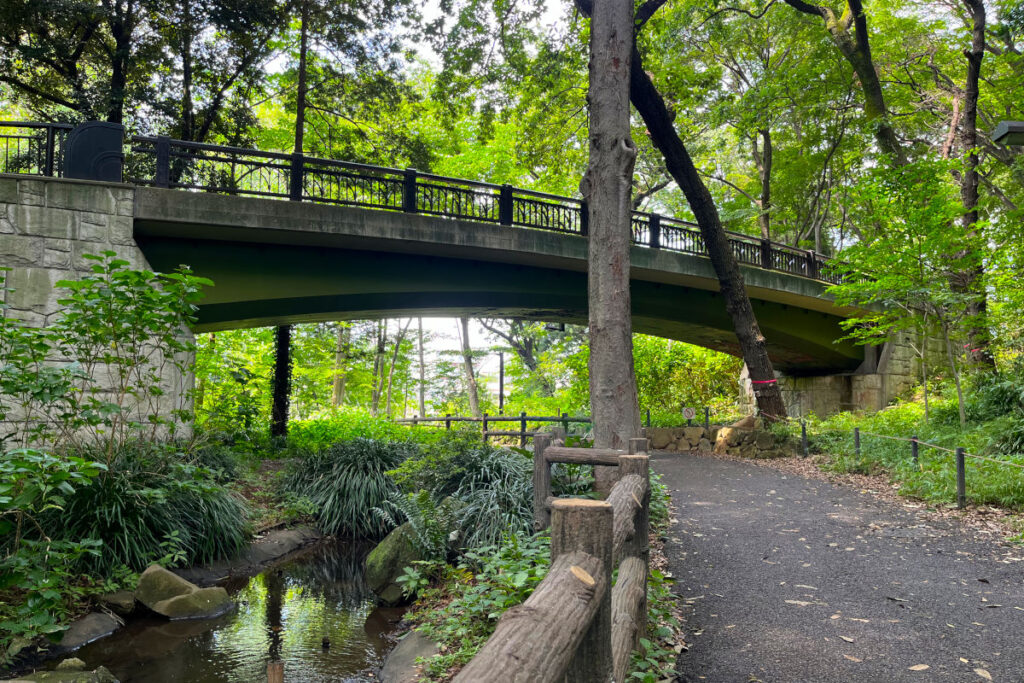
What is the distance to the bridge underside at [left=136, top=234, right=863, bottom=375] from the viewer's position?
1136 centimetres

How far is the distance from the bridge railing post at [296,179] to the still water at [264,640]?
20.7 ft

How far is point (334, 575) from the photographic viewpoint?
26.4 feet

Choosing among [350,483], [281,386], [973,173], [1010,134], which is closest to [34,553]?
[350,483]

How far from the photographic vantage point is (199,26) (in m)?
14.1

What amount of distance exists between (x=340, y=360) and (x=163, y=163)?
20126 millimetres

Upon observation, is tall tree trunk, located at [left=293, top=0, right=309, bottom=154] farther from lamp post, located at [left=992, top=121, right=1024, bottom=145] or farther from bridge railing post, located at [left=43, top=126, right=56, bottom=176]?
lamp post, located at [left=992, top=121, right=1024, bottom=145]

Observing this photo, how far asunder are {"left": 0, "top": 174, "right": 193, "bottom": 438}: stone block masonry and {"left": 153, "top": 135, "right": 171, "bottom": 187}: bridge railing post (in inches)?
26.6

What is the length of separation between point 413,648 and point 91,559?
3.79 m

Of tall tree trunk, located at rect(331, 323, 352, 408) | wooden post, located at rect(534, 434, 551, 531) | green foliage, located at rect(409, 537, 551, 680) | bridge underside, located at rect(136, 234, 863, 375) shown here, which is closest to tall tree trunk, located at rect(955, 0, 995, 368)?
bridge underside, located at rect(136, 234, 863, 375)

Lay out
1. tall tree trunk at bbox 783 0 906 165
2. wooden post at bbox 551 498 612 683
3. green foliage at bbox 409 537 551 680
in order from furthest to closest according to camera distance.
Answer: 1. tall tree trunk at bbox 783 0 906 165
2. green foliage at bbox 409 537 551 680
3. wooden post at bbox 551 498 612 683

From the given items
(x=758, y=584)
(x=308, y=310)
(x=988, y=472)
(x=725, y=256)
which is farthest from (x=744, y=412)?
(x=758, y=584)

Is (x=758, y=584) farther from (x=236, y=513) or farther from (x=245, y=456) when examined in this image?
(x=245, y=456)

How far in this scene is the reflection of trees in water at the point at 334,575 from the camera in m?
7.27

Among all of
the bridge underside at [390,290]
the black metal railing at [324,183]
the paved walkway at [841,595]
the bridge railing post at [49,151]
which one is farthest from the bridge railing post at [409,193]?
the paved walkway at [841,595]
